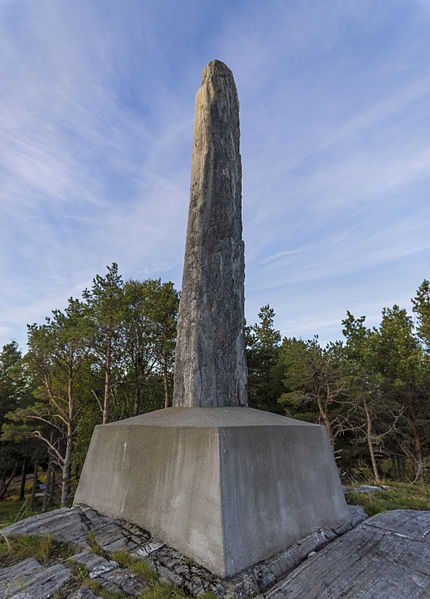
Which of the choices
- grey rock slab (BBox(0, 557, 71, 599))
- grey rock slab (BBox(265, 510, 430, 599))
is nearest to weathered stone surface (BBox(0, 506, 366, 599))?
grey rock slab (BBox(265, 510, 430, 599))

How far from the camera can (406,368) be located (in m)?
16.1

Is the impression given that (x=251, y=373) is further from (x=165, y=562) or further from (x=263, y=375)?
(x=165, y=562)

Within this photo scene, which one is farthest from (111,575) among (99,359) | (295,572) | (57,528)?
(99,359)

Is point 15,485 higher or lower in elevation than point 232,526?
lower

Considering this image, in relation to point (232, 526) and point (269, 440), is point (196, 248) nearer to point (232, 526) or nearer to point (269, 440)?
point (269, 440)

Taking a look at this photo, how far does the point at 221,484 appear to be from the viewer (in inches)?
110

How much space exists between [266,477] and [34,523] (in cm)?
291

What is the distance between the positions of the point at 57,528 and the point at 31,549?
451 millimetres

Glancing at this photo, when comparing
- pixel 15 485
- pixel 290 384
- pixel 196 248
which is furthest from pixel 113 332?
pixel 15 485

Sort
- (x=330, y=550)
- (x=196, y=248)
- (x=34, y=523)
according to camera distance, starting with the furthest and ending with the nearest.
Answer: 1. (x=196, y=248)
2. (x=34, y=523)
3. (x=330, y=550)

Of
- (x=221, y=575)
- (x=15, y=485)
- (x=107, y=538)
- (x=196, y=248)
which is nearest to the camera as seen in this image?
(x=221, y=575)

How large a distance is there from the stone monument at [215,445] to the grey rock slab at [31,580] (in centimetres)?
94

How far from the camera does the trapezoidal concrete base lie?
2.80 metres

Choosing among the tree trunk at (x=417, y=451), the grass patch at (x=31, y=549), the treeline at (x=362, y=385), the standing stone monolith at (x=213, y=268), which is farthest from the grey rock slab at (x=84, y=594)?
the tree trunk at (x=417, y=451)
